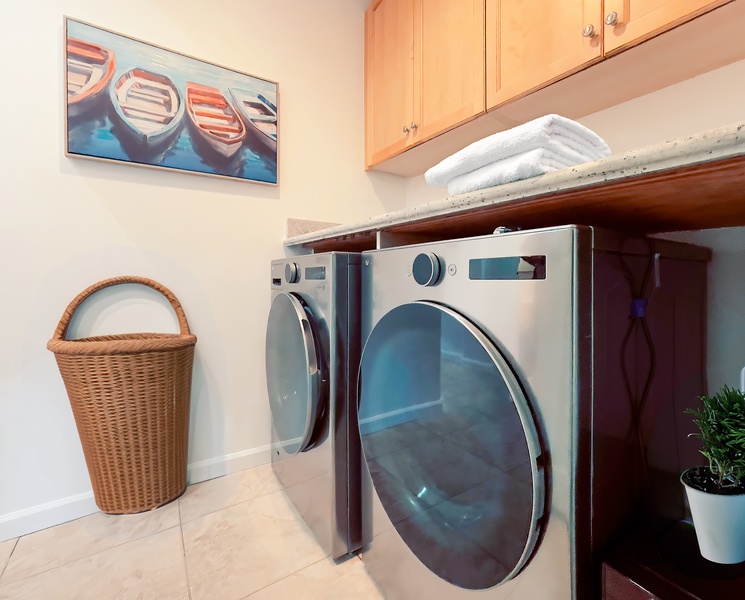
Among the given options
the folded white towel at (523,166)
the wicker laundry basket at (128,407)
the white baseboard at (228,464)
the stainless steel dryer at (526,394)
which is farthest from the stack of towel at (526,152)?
the white baseboard at (228,464)

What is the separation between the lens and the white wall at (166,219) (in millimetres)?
1303

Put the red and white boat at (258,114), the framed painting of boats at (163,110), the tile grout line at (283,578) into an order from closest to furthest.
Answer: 1. the tile grout line at (283,578)
2. the framed painting of boats at (163,110)
3. the red and white boat at (258,114)

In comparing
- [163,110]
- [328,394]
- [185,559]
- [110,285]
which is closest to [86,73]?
[163,110]

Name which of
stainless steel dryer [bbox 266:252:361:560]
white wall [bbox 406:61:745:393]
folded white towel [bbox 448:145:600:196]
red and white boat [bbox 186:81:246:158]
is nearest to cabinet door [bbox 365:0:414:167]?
red and white boat [bbox 186:81:246:158]

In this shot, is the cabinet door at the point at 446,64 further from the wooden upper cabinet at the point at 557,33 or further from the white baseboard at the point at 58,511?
the white baseboard at the point at 58,511

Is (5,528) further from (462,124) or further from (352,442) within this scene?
(462,124)

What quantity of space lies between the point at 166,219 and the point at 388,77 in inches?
51.7

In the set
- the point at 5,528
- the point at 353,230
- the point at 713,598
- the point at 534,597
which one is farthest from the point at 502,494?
the point at 5,528

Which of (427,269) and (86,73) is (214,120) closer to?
(86,73)

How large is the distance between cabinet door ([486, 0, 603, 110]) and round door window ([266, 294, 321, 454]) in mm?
1085

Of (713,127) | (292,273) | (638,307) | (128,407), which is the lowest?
(128,407)

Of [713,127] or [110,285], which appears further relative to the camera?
[110,285]

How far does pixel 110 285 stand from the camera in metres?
1.45

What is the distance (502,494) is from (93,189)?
Result: 1735mm
